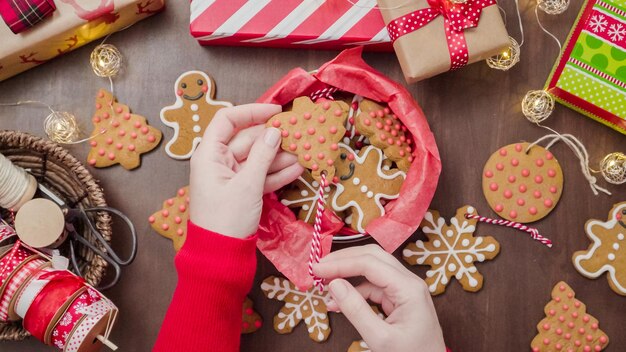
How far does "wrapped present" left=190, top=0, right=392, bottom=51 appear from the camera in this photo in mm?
1107

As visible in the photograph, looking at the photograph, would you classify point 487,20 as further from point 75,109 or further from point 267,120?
point 75,109

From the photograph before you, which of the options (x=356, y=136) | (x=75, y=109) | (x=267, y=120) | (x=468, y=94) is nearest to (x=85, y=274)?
(x=75, y=109)

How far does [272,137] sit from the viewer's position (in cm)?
98

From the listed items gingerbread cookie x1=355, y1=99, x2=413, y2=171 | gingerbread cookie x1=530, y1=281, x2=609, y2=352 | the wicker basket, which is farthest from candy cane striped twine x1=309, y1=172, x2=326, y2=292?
gingerbread cookie x1=530, y1=281, x2=609, y2=352

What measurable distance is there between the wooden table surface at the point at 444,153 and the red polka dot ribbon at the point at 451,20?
0.42 feet

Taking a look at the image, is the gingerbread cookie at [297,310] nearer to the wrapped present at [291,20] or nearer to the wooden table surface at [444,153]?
the wooden table surface at [444,153]

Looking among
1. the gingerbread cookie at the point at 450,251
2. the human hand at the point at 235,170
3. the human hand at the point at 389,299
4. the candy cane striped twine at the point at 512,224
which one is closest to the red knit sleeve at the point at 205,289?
the human hand at the point at 235,170

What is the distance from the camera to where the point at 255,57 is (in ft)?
3.85

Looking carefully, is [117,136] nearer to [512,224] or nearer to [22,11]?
[22,11]

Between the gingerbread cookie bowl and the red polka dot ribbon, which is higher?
the red polka dot ribbon

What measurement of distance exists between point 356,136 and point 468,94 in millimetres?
269

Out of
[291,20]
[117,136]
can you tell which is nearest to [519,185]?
[291,20]

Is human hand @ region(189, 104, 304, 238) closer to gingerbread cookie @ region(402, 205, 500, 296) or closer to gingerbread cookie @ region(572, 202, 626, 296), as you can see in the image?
gingerbread cookie @ region(402, 205, 500, 296)

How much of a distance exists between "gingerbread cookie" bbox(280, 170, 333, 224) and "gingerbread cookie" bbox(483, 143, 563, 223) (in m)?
0.35
